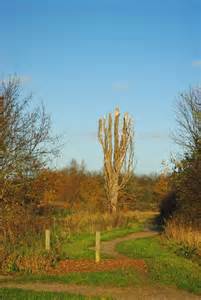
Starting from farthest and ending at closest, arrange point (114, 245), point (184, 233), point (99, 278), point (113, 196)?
point (113, 196) < point (114, 245) < point (184, 233) < point (99, 278)

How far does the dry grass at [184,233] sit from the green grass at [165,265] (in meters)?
0.68

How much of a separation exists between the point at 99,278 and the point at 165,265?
3.11 meters

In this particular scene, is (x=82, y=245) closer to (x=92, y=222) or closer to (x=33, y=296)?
(x=92, y=222)

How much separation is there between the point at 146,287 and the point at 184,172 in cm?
1212

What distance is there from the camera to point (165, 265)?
620 inches

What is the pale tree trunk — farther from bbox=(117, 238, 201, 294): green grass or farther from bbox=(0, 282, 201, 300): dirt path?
bbox=(0, 282, 201, 300): dirt path

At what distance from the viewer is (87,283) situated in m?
12.9

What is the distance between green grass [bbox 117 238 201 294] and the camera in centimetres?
1316

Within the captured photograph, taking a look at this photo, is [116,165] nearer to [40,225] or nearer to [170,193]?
[170,193]

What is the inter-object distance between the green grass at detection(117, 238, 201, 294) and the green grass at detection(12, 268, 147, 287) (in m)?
0.54

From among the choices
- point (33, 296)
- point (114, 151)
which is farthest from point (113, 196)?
point (33, 296)

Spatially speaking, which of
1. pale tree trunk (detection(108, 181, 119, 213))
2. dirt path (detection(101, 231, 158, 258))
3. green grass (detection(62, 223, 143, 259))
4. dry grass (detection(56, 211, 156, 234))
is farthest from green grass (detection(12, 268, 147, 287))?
pale tree trunk (detection(108, 181, 119, 213))

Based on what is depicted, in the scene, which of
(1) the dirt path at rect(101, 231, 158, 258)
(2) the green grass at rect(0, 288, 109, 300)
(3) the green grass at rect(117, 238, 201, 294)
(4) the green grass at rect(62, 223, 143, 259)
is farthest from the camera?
(1) the dirt path at rect(101, 231, 158, 258)

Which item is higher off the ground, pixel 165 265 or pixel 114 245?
pixel 114 245
